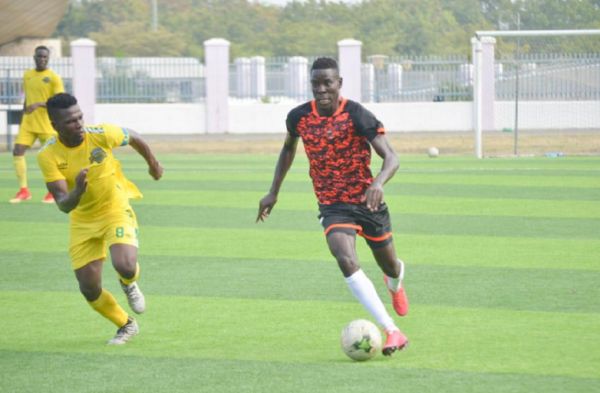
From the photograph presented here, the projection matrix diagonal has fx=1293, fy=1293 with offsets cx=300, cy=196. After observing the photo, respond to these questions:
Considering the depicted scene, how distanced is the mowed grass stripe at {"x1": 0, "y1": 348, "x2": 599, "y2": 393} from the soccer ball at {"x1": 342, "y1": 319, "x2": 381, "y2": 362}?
8 cm

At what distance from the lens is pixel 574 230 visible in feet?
48.7

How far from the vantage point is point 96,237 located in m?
8.88

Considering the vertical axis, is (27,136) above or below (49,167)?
below

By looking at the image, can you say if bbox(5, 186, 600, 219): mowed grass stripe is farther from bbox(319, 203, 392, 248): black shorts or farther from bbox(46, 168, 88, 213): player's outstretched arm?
bbox(46, 168, 88, 213): player's outstretched arm

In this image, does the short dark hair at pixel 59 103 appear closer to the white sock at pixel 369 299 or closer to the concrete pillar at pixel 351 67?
the white sock at pixel 369 299

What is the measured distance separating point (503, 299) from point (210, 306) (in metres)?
2.35

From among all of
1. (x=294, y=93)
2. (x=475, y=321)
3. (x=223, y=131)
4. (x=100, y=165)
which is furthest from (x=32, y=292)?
(x=294, y=93)

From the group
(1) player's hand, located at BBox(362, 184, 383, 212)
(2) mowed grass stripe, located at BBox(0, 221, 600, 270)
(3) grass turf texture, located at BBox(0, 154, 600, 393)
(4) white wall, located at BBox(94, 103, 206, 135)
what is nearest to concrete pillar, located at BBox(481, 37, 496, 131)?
(4) white wall, located at BBox(94, 103, 206, 135)

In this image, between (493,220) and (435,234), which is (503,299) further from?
(493,220)

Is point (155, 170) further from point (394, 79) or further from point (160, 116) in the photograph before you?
point (394, 79)

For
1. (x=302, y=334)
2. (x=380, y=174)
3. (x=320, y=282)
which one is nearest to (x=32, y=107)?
(x=320, y=282)

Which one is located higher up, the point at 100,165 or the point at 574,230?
the point at 100,165

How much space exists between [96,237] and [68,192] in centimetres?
37

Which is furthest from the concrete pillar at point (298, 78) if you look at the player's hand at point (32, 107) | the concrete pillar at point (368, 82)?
the player's hand at point (32, 107)
